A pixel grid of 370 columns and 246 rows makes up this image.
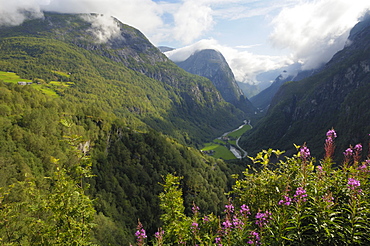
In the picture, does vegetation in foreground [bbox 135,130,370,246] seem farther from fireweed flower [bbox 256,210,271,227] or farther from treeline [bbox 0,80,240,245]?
treeline [bbox 0,80,240,245]

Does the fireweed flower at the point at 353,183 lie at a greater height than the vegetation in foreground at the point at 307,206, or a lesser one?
greater

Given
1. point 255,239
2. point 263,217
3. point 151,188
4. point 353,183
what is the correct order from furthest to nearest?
point 151,188 → point 263,217 → point 255,239 → point 353,183

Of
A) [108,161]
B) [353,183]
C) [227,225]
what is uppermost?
[353,183]

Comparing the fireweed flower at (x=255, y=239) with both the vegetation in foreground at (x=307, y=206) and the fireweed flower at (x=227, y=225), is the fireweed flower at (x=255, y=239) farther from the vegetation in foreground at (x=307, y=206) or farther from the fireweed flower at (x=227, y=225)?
the fireweed flower at (x=227, y=225)

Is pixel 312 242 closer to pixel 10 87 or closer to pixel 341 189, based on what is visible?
pixel 341 189

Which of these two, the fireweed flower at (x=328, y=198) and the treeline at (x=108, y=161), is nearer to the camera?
the fireweed flower at (x=328, y=198)

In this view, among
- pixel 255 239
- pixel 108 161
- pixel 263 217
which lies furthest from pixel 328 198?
pixel 108 161

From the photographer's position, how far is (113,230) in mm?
Answer: 79562

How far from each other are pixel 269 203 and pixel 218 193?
134 metres

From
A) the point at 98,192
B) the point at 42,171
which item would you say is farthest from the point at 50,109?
the point at 98,192

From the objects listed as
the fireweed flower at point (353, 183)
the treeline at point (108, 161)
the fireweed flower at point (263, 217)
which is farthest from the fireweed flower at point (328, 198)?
the treeline at point (108, 161)

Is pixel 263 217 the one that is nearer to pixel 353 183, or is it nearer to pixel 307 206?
pixel 307 206

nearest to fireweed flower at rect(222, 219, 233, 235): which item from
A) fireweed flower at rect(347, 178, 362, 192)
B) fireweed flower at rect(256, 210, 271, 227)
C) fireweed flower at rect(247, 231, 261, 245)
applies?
fireweed flower at rect(247, 231, 261, 245)

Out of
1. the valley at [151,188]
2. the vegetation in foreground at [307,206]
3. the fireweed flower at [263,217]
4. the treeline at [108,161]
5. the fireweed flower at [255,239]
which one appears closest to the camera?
the vegetation in foreground at [307,206]
